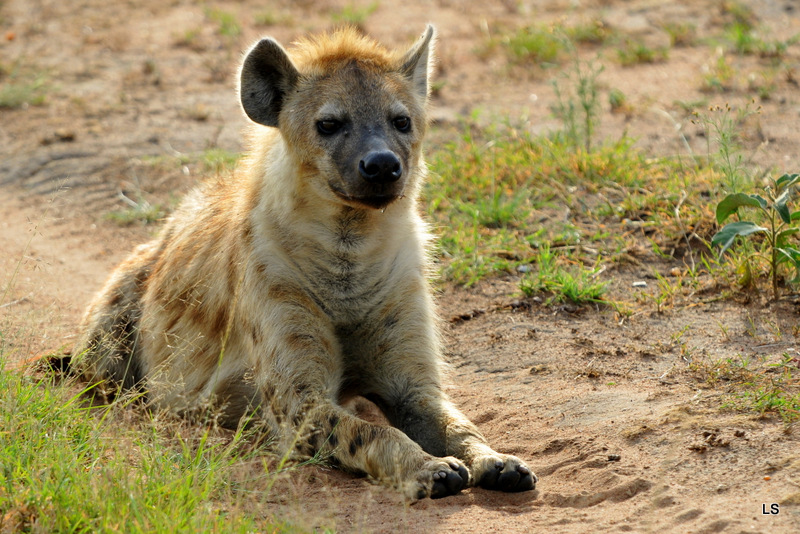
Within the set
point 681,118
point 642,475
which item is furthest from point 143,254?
point 681,118

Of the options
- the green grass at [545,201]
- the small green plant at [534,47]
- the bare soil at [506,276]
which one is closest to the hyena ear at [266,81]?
the bare soil at [506,276]

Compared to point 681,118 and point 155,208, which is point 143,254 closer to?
point 155,208

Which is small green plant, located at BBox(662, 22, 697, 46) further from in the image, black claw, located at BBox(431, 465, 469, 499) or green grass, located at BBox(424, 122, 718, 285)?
black claw, located at BBox(431, 465, 469, 499)

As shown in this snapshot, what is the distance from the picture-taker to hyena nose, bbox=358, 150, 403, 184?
3.21 metres

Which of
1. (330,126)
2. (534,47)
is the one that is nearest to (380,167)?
(330,126)

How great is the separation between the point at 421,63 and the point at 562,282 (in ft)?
3.84

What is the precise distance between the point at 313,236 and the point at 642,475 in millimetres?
1398

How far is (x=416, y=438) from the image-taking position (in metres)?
3.30

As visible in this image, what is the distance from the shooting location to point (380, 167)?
321cm

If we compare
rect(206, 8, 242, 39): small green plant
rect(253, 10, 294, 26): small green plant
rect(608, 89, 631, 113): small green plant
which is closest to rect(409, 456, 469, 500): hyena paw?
rect(608, 89, 631, 113): small green plant

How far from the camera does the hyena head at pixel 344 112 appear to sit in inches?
130

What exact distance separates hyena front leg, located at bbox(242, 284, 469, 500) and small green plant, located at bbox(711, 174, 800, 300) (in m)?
1.44

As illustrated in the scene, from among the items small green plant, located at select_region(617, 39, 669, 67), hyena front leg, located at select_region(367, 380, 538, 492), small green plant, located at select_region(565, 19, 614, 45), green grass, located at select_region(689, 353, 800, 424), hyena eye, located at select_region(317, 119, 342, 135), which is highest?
small green plant, located at select_region(565, 19, 614, 45)

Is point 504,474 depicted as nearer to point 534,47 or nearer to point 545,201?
point 545,201
